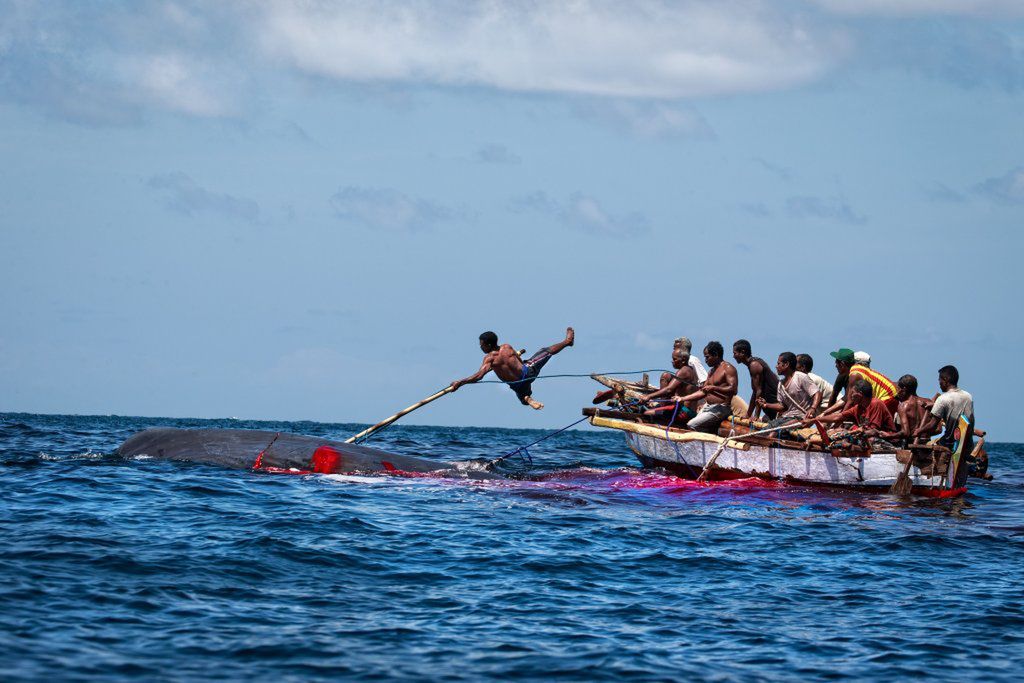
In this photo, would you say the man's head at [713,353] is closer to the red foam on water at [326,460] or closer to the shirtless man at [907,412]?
the shirtless man at [907,412]

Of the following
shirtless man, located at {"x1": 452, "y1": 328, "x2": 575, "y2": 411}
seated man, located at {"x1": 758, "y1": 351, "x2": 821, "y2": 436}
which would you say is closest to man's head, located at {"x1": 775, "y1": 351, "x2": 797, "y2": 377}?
seated man, located at {"x1": 758, "y1": 351, "x2": 821, "y2": 436}

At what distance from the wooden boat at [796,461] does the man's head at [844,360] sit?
1.91 metres

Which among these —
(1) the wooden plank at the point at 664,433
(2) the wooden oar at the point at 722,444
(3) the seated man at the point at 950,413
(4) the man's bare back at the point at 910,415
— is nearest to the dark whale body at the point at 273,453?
(1) the wooden plank at the point at 664,433

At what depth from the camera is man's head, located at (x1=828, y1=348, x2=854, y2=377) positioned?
2002cm

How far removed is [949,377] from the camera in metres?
18.6

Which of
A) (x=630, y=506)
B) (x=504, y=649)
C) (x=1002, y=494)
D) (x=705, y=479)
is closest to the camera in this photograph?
(x=504, y=649)

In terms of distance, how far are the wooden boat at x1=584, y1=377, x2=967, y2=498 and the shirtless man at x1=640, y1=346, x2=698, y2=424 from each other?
476 millimetres

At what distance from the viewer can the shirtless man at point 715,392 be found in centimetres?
2005

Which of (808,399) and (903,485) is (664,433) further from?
(903,485)

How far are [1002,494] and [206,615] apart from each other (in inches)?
747

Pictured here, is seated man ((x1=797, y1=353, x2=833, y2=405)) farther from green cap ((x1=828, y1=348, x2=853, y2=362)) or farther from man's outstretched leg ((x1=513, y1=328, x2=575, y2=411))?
man's outstretched leg ((x1=513, y1=328, x2=575, y2=411))

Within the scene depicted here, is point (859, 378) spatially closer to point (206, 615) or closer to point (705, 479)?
point (705, 479)

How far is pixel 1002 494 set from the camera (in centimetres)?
2292

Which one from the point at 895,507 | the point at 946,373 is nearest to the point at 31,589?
the point at 895,507
